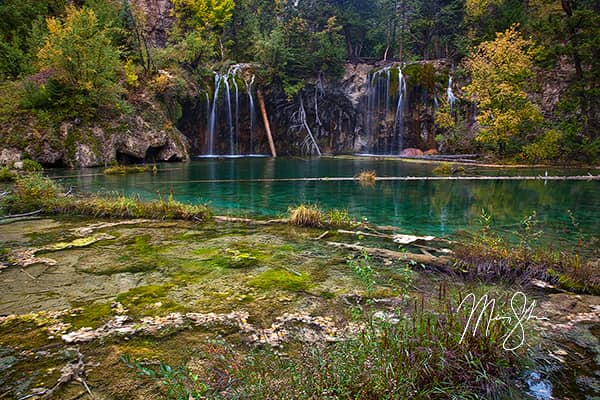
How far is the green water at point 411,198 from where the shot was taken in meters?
8.67

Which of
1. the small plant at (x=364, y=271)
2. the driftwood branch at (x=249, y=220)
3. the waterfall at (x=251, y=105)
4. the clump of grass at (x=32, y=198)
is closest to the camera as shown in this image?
the small plant at (x=364, y=271)

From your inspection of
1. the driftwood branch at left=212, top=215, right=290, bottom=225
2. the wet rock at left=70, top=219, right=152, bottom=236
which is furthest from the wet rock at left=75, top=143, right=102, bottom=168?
the driftwood branch at left=212, top=215, right=290, bottom=225

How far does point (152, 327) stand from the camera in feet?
10.7

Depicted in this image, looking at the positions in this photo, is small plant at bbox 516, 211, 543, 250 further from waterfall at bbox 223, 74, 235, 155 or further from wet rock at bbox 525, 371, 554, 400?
waterfall at bbox 223, 74, 235, 155

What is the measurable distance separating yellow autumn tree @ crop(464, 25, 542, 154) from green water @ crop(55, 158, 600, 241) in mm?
5640

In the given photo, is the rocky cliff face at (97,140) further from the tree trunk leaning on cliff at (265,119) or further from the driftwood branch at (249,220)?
the driftwood branch at (249,220)

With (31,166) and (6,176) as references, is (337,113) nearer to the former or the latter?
(31,166)

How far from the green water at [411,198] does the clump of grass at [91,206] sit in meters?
1.53

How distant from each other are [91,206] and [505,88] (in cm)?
2245

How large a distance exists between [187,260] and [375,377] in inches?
147

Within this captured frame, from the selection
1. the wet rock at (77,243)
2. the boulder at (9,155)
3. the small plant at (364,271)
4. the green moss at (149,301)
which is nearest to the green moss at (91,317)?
the green moss at (149,301)

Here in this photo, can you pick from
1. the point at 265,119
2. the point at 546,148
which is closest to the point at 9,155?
the point at 265,119

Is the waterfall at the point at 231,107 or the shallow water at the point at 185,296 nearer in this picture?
the shallow water at the point at 185,296

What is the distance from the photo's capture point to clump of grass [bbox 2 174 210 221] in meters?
8.21
